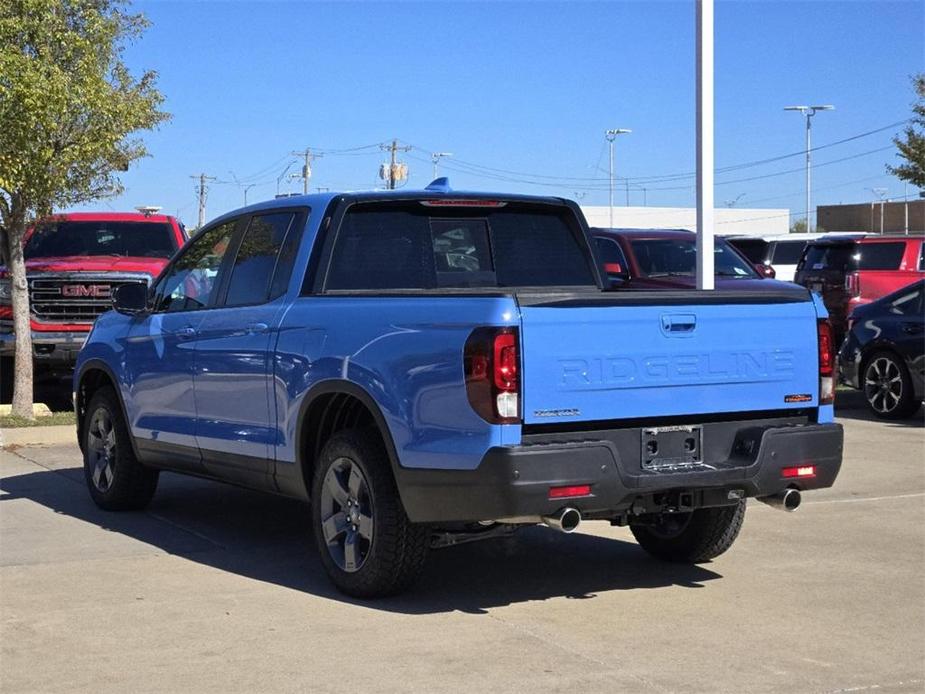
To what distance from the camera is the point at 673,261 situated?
55.6 ft

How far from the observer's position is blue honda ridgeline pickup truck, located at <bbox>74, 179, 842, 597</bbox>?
6.16 m

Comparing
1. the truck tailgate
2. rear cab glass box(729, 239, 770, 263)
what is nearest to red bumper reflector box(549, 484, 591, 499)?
the truck tailgate

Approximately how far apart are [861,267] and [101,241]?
1256cm

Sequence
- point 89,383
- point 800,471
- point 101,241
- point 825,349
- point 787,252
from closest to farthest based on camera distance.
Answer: point 800,471
point 825,349
point 89,383
point 101,241
point 787,252

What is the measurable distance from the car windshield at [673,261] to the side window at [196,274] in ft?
27.9

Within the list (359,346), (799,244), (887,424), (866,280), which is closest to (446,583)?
(359,346)

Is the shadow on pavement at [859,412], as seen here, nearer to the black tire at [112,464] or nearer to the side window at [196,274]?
the black tire at [112,464]

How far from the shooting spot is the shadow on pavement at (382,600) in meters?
7.11

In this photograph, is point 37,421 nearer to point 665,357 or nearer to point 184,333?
point 184,333

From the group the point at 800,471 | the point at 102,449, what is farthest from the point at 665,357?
the point at 102,449

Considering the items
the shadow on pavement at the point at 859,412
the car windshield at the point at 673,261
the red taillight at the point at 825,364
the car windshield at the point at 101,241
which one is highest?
the car windshield at the point at 101,241

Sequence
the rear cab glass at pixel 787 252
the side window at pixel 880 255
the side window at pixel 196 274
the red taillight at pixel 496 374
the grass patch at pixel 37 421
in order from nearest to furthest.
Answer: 1. the red taillight at pixel 496 374
2. the side window at pixel 196 274
3. the grass patch at pixel 37 421
4. the side window at pixel 880 255
5. the rear cab glass at pixel 787 252

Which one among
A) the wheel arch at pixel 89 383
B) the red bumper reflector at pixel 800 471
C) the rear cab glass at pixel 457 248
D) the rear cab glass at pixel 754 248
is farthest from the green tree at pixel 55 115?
the rear cab glass at pixel 754 248

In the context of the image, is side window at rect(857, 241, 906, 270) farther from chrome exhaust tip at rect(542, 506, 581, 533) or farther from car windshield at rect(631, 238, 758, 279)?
chrome exhaust tip at rect(542, 506, 581, 533)
